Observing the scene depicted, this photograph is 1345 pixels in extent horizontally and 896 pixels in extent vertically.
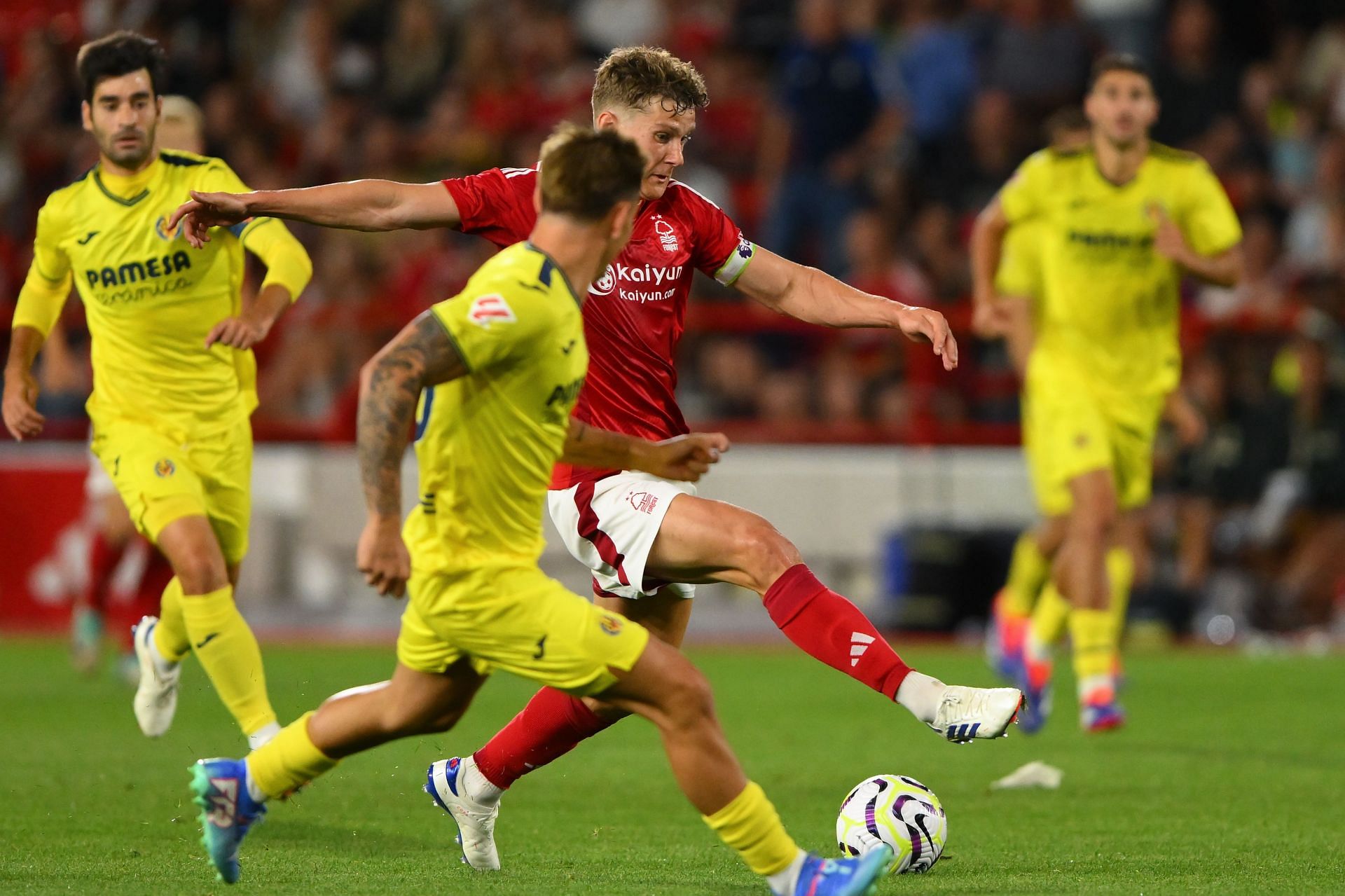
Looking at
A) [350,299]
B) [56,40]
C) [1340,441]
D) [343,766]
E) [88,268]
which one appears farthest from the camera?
[56,40]

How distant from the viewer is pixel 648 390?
5.92 meters

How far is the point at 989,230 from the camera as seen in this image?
9289 mm

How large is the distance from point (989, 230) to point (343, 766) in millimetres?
4047

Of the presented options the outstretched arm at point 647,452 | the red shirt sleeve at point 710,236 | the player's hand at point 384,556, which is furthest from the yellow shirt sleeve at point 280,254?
the player's hand at point 384,556

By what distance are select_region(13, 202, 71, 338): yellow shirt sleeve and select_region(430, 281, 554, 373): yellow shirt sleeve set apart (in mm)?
3378

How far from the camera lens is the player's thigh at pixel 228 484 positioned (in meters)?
7.29

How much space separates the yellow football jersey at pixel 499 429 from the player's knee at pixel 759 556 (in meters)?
0.94

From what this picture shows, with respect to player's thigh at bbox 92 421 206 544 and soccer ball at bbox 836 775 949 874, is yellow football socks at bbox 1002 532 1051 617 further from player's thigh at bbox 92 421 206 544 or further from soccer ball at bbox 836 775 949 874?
player's thigh at bbox 92 421 206 544

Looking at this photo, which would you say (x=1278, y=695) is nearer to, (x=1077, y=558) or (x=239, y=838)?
(x=1077, y=558)

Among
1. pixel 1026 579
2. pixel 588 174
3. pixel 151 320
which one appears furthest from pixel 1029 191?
pixel 588 174

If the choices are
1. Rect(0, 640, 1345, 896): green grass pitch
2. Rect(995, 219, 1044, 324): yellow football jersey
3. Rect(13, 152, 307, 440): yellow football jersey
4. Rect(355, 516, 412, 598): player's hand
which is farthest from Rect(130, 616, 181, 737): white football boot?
Rect(995, 219, 1044, 324): yellow football jersey

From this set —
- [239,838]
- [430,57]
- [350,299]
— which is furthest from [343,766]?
[430,57]

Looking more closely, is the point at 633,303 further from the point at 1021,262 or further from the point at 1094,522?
the point at 1021,262

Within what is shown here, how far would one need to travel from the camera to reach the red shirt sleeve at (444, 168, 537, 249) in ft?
19.0
